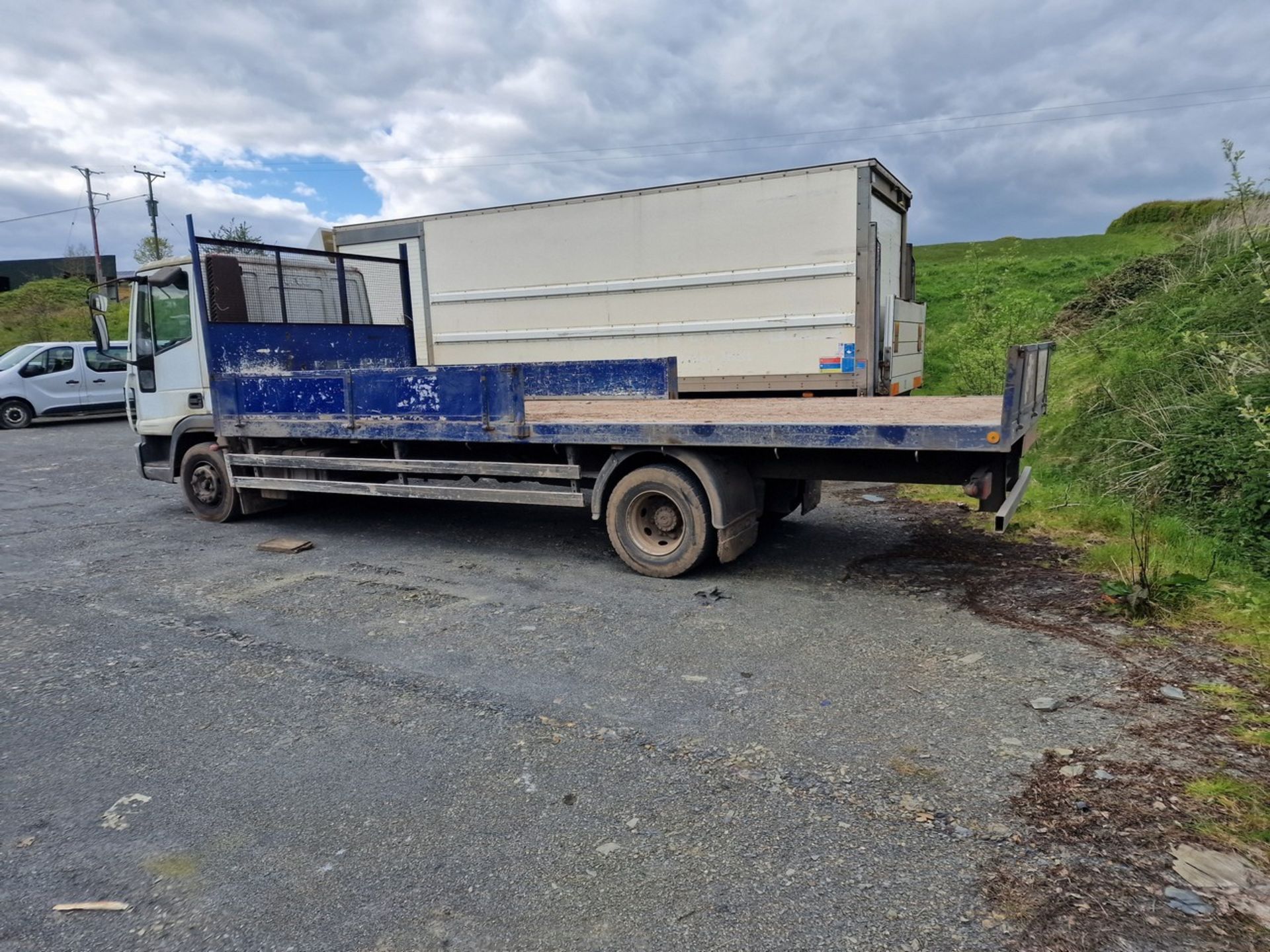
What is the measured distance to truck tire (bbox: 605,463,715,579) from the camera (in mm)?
5742

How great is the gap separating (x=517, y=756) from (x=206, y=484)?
623 centimetres

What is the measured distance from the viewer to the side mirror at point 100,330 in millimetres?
7930

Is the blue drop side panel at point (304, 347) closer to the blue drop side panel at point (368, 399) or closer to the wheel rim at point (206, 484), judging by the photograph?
the blue drop side panel at point (368, 399)

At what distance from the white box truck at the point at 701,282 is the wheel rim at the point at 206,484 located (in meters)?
3.67

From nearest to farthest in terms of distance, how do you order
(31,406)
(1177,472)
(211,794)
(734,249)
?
1. (211,794)
2. (1177,472)
3. (734,249)
4. (31,406)

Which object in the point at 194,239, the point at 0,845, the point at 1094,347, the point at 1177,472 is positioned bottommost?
the point at 0,845

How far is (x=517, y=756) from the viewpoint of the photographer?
351 centimetres

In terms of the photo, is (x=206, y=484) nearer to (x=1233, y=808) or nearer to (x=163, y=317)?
(x=163, y=317)

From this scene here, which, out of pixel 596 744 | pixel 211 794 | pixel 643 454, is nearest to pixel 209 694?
pixel 211 794

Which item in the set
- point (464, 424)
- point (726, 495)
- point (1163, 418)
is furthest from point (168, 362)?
point (1163, 418)

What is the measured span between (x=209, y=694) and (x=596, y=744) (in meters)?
2.09

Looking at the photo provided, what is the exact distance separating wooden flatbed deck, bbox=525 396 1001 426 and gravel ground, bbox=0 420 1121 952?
1.14 metres

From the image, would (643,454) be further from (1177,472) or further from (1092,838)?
(1177,472)

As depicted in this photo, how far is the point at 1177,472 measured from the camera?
263 inches
